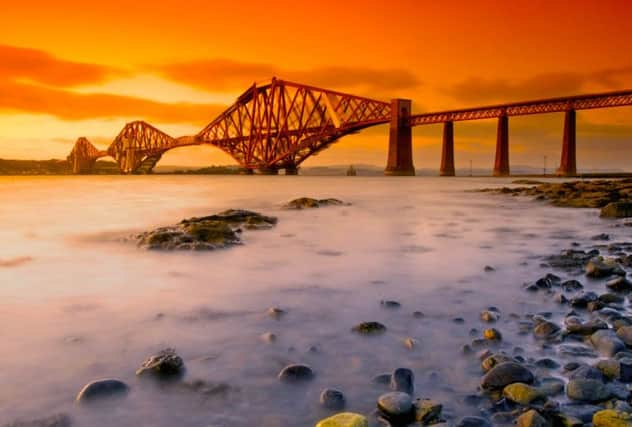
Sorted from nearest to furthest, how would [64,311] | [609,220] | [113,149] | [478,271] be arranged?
[64,311] < [478,271] < [609,220] < [113,149]

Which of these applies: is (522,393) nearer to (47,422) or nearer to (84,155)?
(47,422)

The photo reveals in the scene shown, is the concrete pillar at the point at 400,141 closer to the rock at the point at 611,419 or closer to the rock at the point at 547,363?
the rock at the point at 547,363

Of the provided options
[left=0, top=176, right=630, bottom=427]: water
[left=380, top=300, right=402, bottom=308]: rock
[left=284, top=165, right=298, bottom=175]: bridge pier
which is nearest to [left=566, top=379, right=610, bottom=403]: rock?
[left=0, top=176, right=630, bottom=427]: water

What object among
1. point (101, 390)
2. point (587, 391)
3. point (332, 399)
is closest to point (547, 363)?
point (587, 391)

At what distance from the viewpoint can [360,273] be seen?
236 inches

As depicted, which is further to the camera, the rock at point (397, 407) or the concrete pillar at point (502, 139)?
the concrete pillar at point (502, 139)

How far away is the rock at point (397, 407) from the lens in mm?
2150

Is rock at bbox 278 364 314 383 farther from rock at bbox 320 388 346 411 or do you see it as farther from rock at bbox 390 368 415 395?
rock at bbox 390 368 415 395

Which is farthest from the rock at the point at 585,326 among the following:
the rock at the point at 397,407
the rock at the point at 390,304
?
the rock at the point at 397,407

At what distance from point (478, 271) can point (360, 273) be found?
5.03 feet

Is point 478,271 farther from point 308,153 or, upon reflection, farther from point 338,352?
point 308,153

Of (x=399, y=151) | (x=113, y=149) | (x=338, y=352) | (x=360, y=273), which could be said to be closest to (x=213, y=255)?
(x=360, y=273)

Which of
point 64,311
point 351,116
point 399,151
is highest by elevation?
point 351,116

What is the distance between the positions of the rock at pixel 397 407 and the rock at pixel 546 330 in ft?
5.15
